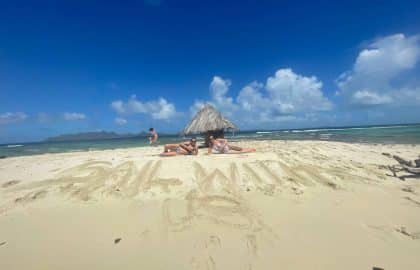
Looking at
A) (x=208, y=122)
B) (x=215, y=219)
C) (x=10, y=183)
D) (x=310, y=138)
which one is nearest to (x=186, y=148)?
(x=208, y=122)

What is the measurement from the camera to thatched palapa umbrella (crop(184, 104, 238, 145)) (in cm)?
1276

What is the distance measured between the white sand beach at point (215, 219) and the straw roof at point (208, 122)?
20.4ft

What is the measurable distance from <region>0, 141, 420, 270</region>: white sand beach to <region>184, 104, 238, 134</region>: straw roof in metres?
6.20

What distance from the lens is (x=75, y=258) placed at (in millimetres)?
2988

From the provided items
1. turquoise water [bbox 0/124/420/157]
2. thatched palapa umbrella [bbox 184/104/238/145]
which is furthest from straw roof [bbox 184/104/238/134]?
turquoise water [bbox 0/124/420/157]

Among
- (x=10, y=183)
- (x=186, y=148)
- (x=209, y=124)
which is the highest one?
(x=209, y=124)

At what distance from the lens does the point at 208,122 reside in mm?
12922

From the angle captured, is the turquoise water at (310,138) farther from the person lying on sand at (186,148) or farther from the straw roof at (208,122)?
the person lying on sand at (186,148)

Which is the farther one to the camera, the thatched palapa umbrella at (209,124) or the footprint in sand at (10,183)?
the thatched palapa umbrella at (209,124)

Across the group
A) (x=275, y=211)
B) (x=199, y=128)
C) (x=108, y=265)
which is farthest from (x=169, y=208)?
(x=199, y=128)

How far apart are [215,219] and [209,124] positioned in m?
9.29

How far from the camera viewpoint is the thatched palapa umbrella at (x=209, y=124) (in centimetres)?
1276

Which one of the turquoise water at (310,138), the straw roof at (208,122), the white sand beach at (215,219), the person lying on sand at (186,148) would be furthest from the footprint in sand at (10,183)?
the turquoise water at (310,138)

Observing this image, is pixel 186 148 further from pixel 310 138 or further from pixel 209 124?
pixel 310 138
